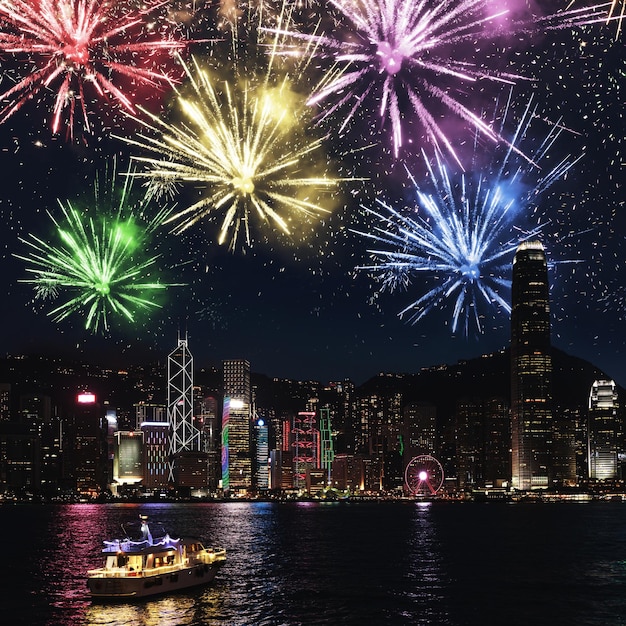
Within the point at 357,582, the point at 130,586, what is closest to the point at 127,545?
the point at 130,586

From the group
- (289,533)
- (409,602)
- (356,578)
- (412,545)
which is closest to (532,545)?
(412,545)

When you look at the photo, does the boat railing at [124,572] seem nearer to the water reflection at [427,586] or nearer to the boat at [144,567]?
the boat at [144,567]

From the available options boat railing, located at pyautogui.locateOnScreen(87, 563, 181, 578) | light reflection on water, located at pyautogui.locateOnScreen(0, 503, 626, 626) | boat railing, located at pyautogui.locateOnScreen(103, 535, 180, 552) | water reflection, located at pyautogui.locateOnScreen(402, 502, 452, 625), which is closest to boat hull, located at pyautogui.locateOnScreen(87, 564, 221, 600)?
boat railing, located at pyautogui.locateOnScreen(87, 563, 181, 578)

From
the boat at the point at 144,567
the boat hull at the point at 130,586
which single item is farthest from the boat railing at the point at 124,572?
the boat hull at the point at 130,586

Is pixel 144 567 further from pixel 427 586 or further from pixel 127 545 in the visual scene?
pixel 427 586

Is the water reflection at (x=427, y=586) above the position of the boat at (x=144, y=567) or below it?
below
